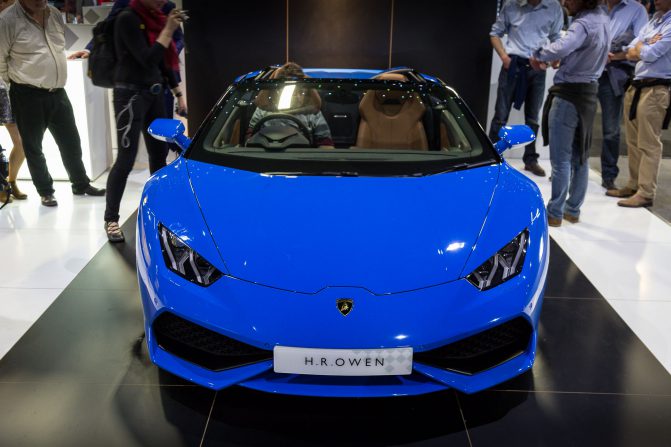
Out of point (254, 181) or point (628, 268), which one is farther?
point (628, 268)

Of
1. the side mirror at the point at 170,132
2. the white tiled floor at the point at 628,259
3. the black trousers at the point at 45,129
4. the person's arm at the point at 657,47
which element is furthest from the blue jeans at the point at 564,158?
the black trousers at the point at 45,129

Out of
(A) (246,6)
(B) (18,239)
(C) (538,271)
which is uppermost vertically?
(A) (246,6)

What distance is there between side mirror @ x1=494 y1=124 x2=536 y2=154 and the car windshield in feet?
0.86

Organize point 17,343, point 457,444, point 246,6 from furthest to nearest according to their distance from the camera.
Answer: point 246,6 < point 17,343 < point 457,444

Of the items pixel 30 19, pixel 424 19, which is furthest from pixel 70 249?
pixel 424 19

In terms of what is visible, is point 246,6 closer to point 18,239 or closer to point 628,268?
point 18,239

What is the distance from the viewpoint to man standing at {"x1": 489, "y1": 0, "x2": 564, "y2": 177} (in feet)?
19.1

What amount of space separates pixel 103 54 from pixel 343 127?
1.61m

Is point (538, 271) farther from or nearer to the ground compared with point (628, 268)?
farther from the ground

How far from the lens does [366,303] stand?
1.90m

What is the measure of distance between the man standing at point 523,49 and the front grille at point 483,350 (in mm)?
4246

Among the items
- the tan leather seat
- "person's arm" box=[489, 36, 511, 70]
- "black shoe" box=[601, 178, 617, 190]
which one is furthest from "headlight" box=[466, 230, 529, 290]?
"person's arm" box=[489, 36, 511, 70]

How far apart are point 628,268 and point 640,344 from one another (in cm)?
108

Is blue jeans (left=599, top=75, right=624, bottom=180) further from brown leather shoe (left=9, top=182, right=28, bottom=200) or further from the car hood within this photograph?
brown leather shoe (left=9, top=182, right=28, bottom=200)
